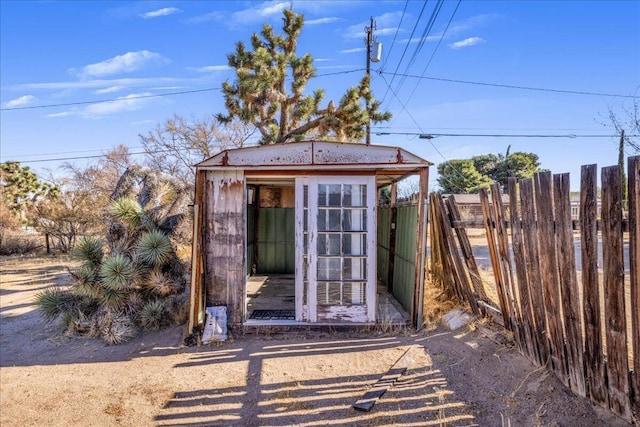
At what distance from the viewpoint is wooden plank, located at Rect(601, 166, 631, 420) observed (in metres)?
2.32

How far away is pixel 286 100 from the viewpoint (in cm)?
1162

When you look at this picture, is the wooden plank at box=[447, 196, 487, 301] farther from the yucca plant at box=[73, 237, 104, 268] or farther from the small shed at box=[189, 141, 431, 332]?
the yucca plant at box=[73, 237, 104, 268]

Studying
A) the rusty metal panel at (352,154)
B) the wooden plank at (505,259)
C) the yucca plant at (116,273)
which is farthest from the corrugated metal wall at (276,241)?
the wooden plank at (505,259)

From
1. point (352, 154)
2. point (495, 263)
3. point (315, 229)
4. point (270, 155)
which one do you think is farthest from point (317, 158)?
point (495, 263)

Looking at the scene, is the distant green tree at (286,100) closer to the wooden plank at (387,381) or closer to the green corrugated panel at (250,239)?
the green corrugated panel at (250,239)

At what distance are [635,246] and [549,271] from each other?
2.83 ft

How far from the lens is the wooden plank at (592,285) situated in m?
2.54

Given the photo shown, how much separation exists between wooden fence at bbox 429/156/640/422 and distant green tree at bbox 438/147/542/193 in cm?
2895

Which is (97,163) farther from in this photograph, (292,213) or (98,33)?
(292,213)

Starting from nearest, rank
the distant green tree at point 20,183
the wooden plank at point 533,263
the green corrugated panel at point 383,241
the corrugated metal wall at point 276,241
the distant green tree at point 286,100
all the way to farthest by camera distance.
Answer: the wooden plank at point 533,263 < the green corrugated panel at point 383,241 < the corrugated metal wall at point 276,241 < the distant green tree at point 286,100 < the distant green tree at point 20,183

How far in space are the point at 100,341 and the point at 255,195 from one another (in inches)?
174

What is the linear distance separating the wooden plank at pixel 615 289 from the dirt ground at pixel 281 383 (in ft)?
0.64

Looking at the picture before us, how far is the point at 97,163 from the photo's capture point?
68.8 feet

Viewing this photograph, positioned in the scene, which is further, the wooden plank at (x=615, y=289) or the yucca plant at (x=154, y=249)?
the yucca plant at (x=154, y=249)
